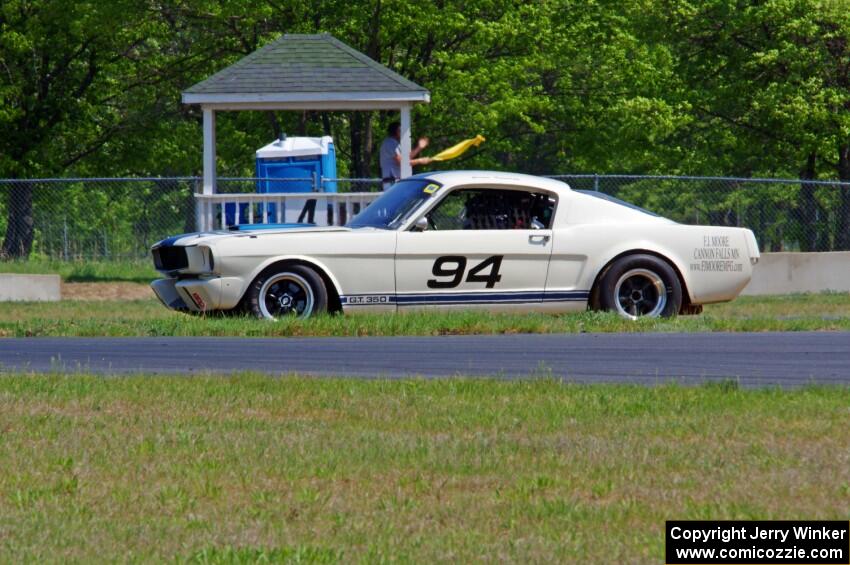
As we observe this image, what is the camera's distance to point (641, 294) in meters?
13.4

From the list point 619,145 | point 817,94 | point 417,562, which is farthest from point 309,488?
point 619,145

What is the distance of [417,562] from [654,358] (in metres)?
5.61

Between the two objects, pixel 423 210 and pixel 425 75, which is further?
pixel 425 75

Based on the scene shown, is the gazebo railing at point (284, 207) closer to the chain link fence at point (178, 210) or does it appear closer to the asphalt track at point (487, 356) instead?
the chain link fence at point (178, 210)

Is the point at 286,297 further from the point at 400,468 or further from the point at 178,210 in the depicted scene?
the point at 178,210

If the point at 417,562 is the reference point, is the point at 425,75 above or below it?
above

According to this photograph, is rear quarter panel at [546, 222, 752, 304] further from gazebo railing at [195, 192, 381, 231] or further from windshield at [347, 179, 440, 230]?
gazebo railing at [195, 192, 381, 231]

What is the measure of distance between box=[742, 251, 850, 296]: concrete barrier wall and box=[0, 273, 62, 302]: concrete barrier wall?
10071mm

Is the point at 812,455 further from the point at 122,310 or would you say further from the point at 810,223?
the point at 810,223

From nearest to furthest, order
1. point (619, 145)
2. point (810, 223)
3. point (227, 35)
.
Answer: point (810, 223)
point (227, 35)
point (619, 145)

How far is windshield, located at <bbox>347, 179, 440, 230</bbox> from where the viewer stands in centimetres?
1331

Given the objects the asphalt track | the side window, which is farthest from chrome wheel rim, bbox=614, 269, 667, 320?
the asphalt track

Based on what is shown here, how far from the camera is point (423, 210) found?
520 inches

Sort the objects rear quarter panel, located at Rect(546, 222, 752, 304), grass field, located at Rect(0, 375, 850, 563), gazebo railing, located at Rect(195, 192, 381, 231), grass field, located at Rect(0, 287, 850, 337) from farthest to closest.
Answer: gazebo railing, located at Rect(195, 192, 381, 231) → rear quarter panel, located at Rect(546, 222, 752, 304) → grass field, located at Rect(0, 287, 850, 337) → grass field, located at Rect(0, 375, 850, 563)
